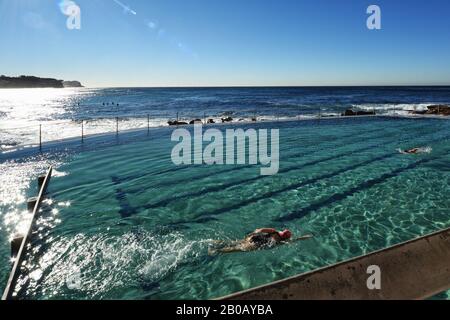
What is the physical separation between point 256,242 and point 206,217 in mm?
2244

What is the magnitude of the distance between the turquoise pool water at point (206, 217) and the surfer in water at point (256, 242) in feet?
0.84

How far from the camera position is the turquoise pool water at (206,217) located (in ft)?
21.3

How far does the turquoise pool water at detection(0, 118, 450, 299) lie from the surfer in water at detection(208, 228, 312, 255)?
0.84 feet

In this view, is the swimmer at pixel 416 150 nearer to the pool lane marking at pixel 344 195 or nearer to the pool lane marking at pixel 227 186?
the pool lane marking at pixel 344 195

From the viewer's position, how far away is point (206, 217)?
9.30 meters

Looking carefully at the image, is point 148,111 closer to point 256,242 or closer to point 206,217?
point 206,217

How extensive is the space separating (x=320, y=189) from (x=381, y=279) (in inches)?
291

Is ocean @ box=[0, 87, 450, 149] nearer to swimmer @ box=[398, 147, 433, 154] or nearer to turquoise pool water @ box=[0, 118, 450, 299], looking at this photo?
turquoise pool water @ box=[0, 118, 450, 299]

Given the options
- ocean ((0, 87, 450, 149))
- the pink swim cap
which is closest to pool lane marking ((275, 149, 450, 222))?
the pink swim cap

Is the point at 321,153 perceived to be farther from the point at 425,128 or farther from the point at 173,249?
the point at 425,128

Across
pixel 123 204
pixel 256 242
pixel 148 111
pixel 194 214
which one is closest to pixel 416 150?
pixel 256 242

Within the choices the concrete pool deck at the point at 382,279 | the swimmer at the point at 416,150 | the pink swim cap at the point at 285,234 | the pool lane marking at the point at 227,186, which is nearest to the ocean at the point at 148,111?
the pool lane marking at the point at 227,186
